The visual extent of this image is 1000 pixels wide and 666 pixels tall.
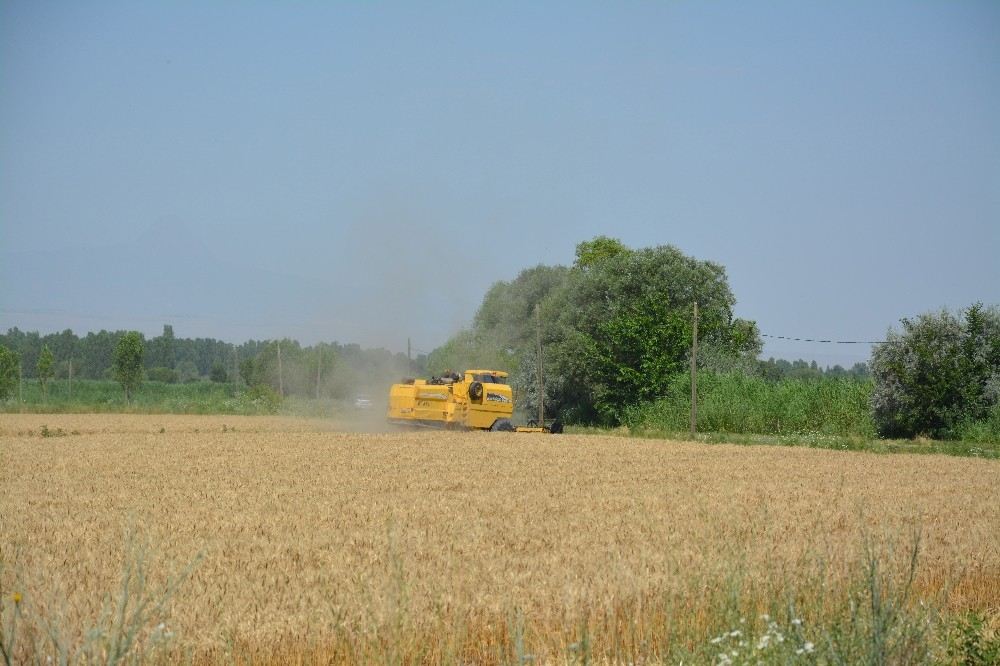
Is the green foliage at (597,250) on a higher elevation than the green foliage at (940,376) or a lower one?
higher

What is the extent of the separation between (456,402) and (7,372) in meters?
→ 50.4

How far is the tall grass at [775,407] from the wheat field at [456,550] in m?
18.7

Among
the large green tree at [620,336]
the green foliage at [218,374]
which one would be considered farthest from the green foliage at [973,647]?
the green foliage at [218,374]

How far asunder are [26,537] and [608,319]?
163 ft

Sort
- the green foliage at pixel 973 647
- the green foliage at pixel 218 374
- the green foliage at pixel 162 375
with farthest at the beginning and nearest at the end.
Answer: the green foliage at pixel 218 374 < the green foliage at pixel 162 375 < the green foliage at pixel 973 647

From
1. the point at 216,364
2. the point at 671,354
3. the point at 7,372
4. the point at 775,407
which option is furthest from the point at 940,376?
the point at 216,364

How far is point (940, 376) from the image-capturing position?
40219mm

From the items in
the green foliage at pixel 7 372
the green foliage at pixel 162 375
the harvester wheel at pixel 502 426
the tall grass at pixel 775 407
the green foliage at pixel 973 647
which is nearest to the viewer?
the green foliage at pixel 973 647

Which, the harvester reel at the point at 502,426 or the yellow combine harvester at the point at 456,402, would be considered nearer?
the yellow combine harvester at the point at 456,402

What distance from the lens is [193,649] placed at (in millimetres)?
7074

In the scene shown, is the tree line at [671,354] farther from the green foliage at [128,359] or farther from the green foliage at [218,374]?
the green foliage at [218,374]

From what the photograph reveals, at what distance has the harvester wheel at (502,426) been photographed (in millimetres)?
38781

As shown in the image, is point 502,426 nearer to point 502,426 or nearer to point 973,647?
point 502,426

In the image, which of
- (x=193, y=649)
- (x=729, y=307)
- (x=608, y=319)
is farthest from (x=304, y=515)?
(x=729, y=307)
